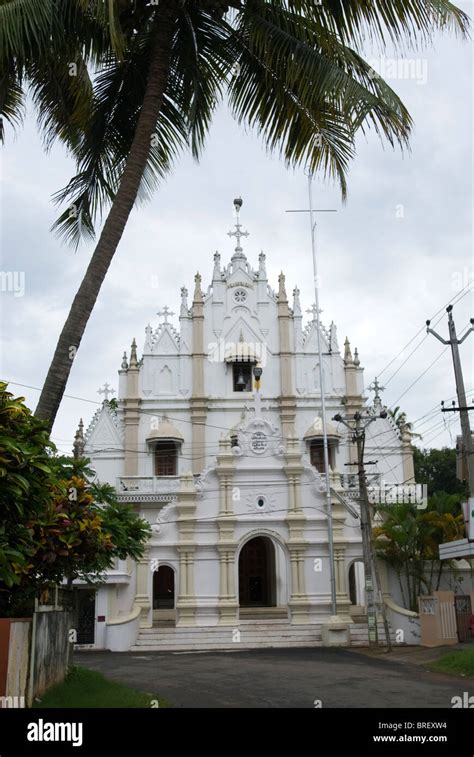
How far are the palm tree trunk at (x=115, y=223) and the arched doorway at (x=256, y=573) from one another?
2078cm

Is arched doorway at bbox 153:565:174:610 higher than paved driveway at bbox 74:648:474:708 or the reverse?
higher

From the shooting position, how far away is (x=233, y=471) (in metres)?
27.3

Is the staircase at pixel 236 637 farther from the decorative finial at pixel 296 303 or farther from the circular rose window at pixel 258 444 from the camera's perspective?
the decorative finial at pixel 296 303

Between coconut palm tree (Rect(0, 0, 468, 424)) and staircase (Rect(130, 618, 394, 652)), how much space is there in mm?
16309

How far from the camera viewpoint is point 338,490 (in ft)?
90.5

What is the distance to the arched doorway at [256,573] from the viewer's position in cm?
2948

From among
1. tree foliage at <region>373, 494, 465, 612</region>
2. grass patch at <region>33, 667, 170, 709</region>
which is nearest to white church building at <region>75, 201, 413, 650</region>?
tree foliage at <region>373, 494, 465, 612</region>

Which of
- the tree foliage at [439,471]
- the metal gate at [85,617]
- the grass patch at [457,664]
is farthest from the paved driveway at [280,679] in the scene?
the tree foliage at [439,471]

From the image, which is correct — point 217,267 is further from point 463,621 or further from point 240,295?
point 463,621

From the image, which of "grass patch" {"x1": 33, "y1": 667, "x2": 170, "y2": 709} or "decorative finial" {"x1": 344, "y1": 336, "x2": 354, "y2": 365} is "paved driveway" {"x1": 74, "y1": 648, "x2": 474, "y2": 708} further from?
"decorative finial" {"x1": 344, "y1": 336, "x2": 354, "y2": 365}

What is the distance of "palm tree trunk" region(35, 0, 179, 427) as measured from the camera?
955 cm

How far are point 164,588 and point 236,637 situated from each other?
7472 millimetres
